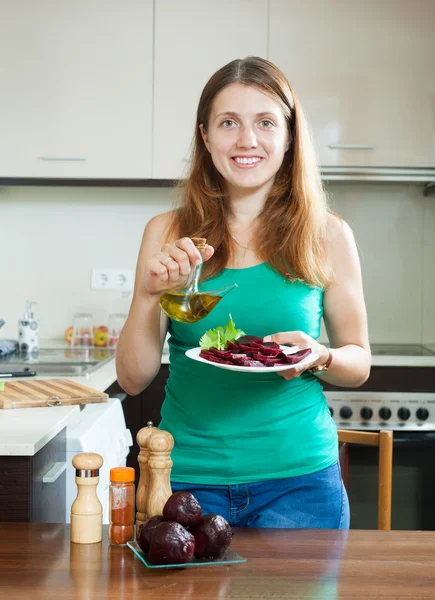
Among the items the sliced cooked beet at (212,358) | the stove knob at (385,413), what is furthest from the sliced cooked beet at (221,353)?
the stove knob at (385,413)

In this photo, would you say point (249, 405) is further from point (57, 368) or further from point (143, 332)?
point (57, 368)

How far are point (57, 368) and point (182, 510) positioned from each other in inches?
63.5

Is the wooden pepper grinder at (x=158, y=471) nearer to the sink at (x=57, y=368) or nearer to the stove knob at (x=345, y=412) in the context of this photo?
the sink at (x=57, y=368)

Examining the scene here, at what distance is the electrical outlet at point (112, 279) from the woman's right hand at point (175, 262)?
204 cm

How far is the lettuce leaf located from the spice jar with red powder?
0.33 meters

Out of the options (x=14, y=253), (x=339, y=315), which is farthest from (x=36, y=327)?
(x=339, y=315)

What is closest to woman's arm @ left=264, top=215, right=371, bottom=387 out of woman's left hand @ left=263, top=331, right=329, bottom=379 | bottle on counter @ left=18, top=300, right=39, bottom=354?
woman's left hand @ left=263, top=331, right=329, bottom=379

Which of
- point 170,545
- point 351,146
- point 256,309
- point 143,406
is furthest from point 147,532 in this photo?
point 351,146

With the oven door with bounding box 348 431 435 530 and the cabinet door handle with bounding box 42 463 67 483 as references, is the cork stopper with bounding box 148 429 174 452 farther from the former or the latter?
the oven door with bounding box 348 431 435 530

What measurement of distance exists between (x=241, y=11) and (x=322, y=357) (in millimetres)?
Result: 1976

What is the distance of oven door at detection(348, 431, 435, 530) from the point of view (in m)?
2.78

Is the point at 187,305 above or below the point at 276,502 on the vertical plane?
above

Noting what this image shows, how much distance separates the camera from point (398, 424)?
2.80 m

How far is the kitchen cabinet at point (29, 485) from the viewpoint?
1.43 metres
